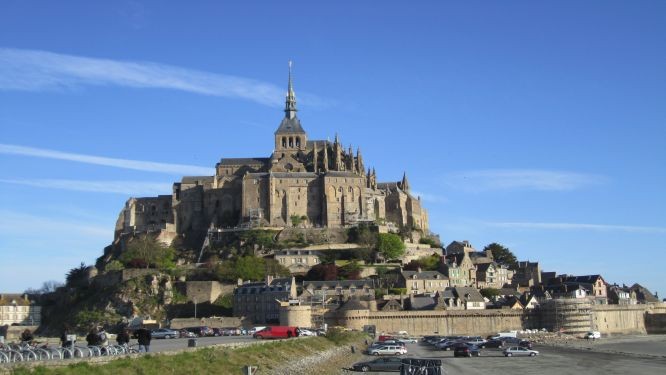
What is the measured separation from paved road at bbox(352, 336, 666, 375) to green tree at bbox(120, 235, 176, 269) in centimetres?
3863

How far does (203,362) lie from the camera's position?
31.8 meters

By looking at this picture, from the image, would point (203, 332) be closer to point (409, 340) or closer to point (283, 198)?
point (409, 340)

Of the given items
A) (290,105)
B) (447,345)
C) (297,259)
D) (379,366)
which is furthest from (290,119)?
(379,366)

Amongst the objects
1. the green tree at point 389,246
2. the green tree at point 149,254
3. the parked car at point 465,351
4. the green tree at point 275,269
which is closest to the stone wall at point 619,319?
the green tree at point 389,246

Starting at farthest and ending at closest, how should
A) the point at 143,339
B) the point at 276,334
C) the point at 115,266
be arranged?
the point at 115,266 < the point at 276,334 < the point at 143,339

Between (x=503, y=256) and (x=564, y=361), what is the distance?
6366cm

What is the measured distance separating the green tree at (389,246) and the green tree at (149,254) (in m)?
25.4

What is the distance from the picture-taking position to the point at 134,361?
2689cm

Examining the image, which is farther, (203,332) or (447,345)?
(447,345)

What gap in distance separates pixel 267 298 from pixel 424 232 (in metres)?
40.8

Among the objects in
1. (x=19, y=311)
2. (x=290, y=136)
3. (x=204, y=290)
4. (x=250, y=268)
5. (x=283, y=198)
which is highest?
(x=290, y=136)

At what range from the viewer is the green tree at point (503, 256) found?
378 ft

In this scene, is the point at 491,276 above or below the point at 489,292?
above

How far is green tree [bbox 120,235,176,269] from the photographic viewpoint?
319ft
